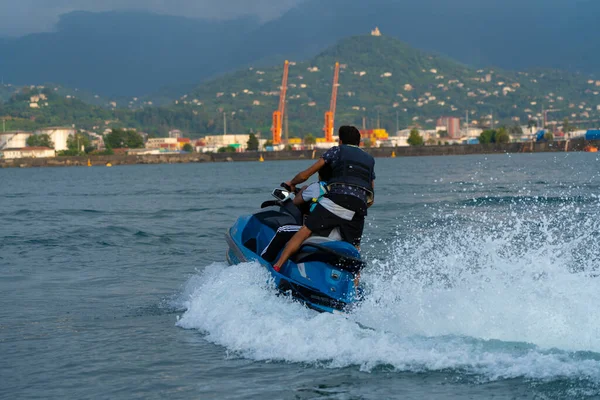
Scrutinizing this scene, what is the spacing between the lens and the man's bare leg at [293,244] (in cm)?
774

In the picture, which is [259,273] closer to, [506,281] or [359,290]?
[359,290]

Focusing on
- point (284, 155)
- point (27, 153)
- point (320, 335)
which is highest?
point (320, 335)

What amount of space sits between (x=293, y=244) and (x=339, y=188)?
24.6 inches

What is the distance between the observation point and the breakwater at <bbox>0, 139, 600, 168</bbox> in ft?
432

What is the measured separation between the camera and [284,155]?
13425cm

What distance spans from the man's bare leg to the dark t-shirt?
0.41m

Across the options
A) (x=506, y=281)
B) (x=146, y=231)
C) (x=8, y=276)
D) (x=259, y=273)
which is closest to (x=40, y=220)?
(x=146, y=231)

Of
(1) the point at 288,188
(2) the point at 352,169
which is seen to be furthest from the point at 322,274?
(1) the point at 288,188

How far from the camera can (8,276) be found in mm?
11820

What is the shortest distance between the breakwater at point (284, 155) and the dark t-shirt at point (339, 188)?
121165mm

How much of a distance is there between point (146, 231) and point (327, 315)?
36.2ft

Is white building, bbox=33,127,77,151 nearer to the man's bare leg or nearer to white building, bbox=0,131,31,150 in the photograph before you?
white building, bbox=0,131,31,150

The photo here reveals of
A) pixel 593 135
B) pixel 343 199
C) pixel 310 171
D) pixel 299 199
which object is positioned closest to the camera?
pixel 343 199

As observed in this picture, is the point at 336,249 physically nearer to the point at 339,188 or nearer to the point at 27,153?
the point at 339,188
